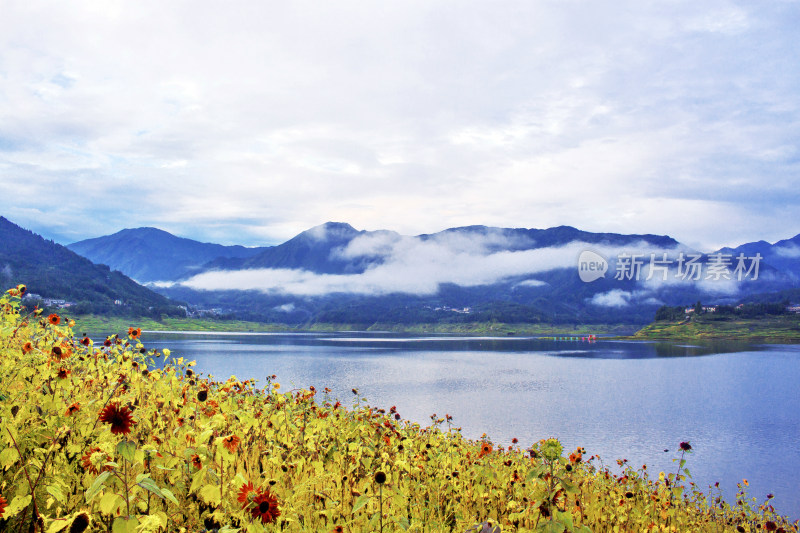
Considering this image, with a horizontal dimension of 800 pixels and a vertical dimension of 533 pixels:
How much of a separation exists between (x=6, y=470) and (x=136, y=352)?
5.45 meters

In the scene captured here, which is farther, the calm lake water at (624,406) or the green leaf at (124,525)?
the calm lake water at (624,406)

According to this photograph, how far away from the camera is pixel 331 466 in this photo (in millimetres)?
7281

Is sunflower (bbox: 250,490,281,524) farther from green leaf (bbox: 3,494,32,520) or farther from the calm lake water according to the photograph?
the calm lake water

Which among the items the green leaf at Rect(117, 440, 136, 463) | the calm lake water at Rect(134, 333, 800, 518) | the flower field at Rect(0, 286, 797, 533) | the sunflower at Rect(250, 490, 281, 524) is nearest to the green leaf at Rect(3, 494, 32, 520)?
the flower field at Rect(0, 286, 797, 533)

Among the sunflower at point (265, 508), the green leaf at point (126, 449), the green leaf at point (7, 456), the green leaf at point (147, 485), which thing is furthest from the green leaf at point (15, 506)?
the sunflower at point (265, 508)

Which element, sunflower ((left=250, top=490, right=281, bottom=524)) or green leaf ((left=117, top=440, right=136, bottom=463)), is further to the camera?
sunflower ((left=250, top=490, right=281, bottom=524))

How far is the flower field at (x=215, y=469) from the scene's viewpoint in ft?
12.7

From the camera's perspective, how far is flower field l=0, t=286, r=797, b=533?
3885 mm

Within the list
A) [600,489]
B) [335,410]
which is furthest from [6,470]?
[600,489]

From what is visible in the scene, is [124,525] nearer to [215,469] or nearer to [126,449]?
[126,449]

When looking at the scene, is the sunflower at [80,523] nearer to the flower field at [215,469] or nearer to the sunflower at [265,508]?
the flower field at [215,469]

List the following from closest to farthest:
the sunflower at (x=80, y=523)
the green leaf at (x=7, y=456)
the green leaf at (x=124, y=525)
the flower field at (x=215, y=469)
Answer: the sunflower at (x=80, y=523) < the green leaf at (x=124, y=525) < the green leaf at (x=7, y=456) < the flower field at (x=215, y=469)

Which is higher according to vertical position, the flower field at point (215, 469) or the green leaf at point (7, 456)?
the green leaf at point (7, 456)

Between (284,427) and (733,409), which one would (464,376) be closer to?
(733,409)
